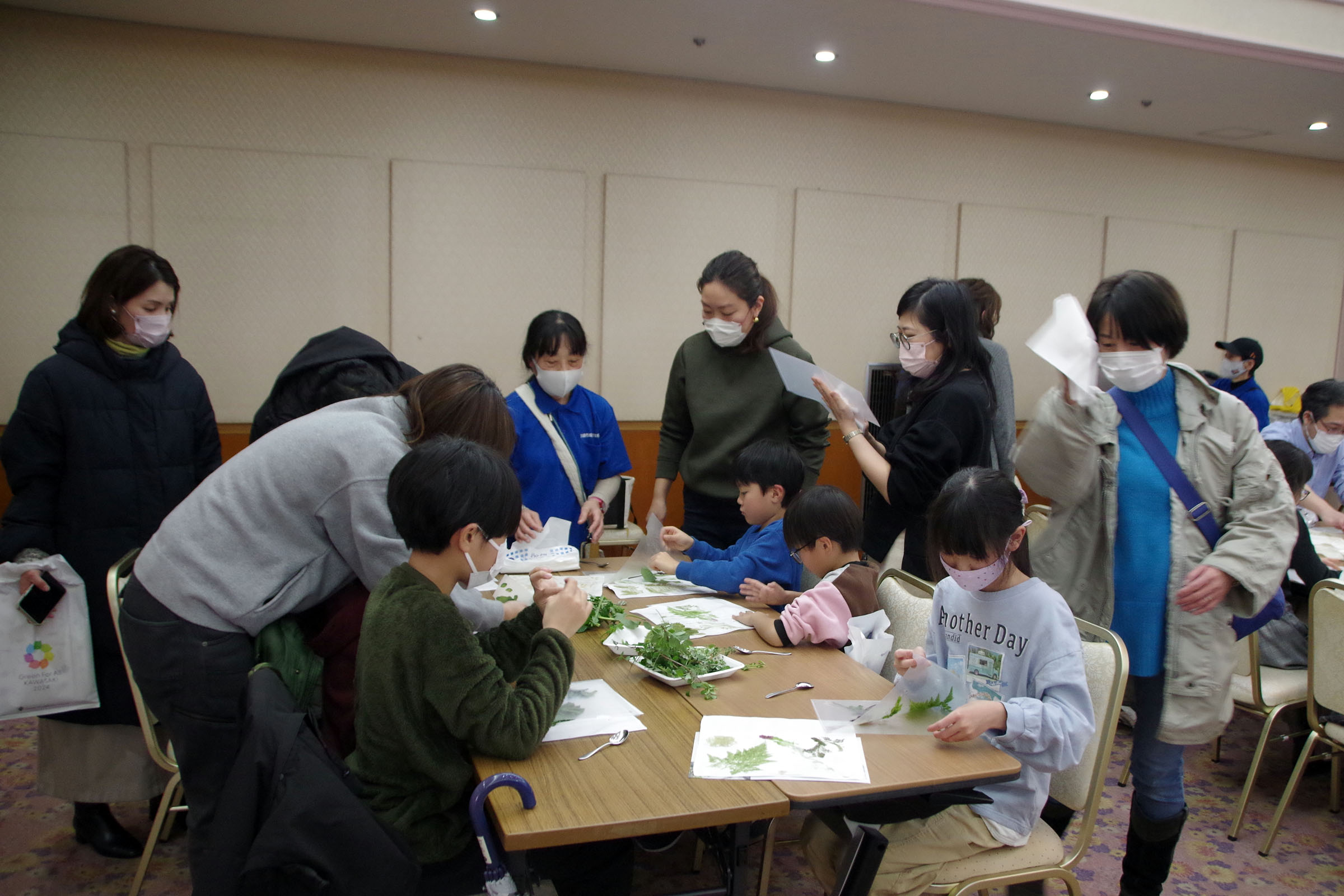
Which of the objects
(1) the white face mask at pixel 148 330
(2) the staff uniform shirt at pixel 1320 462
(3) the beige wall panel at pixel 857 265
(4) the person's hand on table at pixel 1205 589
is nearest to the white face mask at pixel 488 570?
(1) the white face mask at pixel 148 330

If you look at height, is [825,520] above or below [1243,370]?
below

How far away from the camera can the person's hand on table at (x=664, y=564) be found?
106 inches

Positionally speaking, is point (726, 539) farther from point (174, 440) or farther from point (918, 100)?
point (918, 100)

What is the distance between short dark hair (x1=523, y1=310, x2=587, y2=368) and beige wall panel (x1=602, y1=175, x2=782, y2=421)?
2.09 meters

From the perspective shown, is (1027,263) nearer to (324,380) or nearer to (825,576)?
(825,576)

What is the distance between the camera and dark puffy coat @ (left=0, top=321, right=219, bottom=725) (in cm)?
245

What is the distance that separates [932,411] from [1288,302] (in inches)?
227

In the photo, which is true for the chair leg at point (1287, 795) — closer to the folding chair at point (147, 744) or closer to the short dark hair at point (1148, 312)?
the short dark hair at point (1148, 312)

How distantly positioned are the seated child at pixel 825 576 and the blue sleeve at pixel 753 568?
13cm

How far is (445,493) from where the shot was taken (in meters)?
1.49

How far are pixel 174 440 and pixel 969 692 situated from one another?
90.4 inches

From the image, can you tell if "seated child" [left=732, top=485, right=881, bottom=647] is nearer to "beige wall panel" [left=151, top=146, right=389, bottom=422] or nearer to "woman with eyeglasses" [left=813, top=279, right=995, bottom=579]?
"woman with eyeglasses" [left=813, top=279, right=995, bottom=579]

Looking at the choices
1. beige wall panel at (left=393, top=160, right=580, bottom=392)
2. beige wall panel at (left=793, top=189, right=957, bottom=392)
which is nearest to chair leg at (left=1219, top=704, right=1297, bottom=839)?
beige wall panel at (left=793, top=189, right=957, bottom=392)

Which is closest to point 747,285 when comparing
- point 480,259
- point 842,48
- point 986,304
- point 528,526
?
point 528,526
